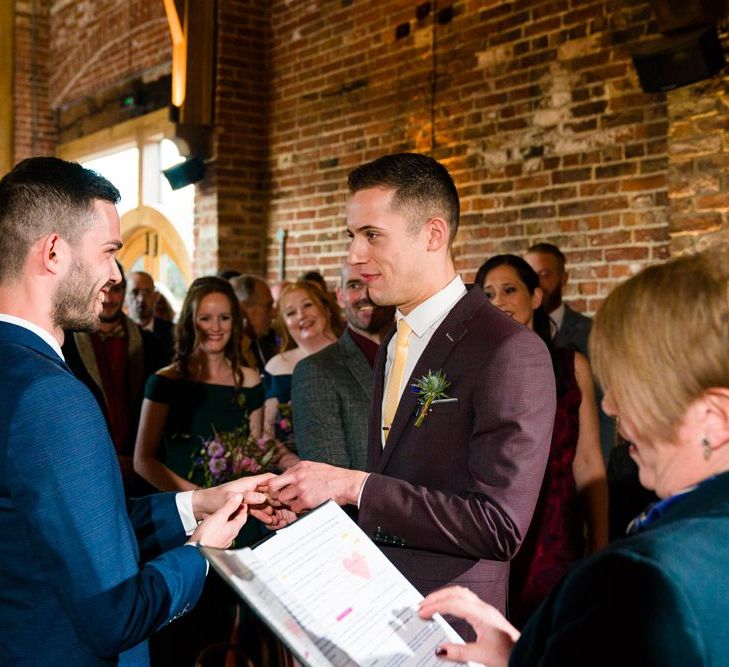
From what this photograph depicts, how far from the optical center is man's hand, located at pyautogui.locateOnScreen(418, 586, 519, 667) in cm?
136

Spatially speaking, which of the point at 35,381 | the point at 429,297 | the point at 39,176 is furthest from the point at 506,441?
the point at 39,176

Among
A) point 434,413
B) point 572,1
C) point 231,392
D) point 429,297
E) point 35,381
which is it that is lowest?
point 231,392

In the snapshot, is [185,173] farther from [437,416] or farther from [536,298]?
[437,416]

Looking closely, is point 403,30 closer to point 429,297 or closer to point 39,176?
point 429,297

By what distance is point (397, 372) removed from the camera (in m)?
2.12

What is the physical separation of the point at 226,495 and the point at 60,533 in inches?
21.4

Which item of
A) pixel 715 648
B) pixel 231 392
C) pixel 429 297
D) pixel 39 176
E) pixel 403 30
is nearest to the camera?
pixel 715 648

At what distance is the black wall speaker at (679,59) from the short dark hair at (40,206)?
137 inches

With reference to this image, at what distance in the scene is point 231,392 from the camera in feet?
13.2

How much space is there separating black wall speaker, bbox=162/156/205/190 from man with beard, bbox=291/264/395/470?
4.94 m

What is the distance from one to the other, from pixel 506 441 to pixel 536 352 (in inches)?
→ 8.9

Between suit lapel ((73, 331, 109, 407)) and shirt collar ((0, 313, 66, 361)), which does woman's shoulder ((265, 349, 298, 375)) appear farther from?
shirt collar ((0, 313, 66, 361))

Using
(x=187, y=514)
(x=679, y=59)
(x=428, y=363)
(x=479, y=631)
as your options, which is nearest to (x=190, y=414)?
(x=187, y=514)

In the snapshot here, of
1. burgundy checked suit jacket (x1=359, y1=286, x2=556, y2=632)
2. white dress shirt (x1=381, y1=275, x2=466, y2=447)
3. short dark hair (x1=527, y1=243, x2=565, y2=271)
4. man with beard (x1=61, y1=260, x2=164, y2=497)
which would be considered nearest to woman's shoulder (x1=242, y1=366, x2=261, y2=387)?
man with beard (x1=61, y1=260, x2=164, y2=497)
